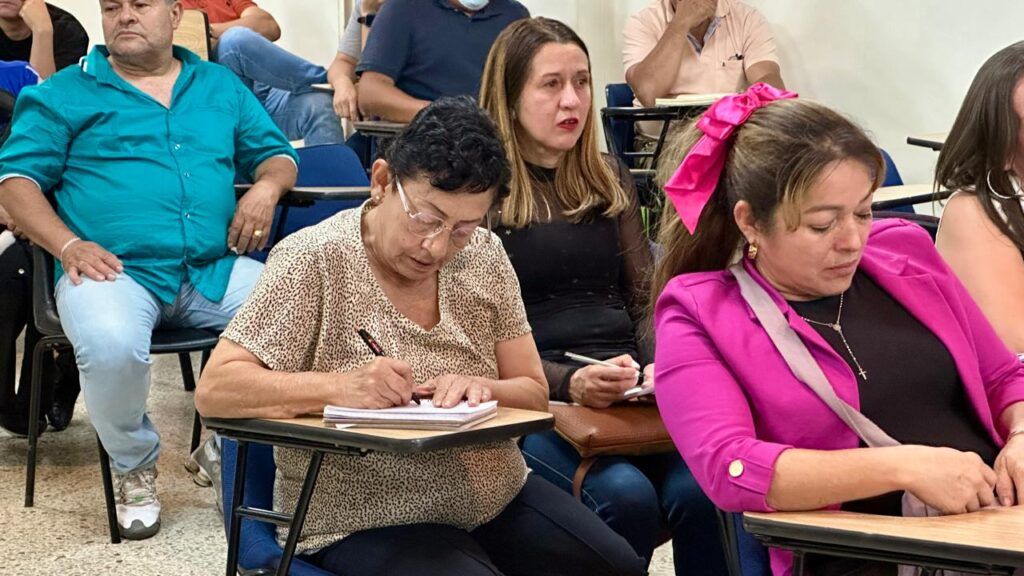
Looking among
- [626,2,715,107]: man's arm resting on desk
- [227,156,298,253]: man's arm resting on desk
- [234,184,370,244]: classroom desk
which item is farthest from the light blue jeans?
[626,2,715,107]: man's arm resting on desk

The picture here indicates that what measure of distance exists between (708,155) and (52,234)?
1961 millimetres

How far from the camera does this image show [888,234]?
1911 mm

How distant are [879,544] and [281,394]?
881mm

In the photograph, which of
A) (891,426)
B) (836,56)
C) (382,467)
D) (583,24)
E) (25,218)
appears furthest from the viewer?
(583,24)

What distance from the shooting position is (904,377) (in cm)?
173

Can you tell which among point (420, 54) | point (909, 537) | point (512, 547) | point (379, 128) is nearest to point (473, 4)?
point (420, 54)

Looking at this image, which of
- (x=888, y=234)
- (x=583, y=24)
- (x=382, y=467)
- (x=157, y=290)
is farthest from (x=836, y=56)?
(x=382, y=467)

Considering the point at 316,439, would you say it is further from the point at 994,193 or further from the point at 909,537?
the point at 994,193

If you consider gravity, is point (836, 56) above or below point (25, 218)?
above

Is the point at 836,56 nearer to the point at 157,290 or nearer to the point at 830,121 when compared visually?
the point at 157,290

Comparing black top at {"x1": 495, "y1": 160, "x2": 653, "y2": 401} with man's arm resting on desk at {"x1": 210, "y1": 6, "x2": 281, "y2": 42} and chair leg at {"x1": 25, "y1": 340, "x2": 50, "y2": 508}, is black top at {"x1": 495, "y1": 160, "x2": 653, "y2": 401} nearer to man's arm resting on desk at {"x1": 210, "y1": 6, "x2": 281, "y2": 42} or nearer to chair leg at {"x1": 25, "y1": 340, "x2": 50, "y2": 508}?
chair leg at {"x1": 25, "y1": 340, "x2": 50, "y2": 508}

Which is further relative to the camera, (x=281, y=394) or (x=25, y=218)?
(x=25, y=218)

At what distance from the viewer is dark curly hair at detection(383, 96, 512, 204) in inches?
76.3

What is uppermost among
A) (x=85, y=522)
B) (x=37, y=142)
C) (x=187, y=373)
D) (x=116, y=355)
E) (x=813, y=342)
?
(x=813, y=342)
